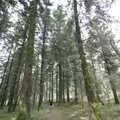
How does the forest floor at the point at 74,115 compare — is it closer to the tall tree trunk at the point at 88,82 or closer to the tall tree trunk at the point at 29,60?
the tall tree trunk at the point at 29,60

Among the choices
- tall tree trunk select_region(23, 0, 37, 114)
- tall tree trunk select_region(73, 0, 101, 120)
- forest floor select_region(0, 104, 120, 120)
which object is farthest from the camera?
forest floor select_region(0, 104, 120, 120)

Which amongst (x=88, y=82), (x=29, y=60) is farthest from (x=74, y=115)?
Result: (x=29, y=60)

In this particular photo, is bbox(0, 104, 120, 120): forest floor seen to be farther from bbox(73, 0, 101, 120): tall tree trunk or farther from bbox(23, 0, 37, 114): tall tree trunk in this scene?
bbox(73, 0, 101, 120): tall tree trunk

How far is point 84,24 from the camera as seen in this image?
10.3 m

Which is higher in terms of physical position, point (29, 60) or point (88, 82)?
point (29, 60)

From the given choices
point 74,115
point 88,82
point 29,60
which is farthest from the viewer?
point 74,115

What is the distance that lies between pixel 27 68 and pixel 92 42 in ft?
15.3

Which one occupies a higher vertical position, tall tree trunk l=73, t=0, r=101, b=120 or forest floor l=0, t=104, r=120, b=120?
tall tree trunk l=73, t=0, r=101, b=120

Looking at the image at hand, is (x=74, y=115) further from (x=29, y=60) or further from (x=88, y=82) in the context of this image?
(x=29, y=60)

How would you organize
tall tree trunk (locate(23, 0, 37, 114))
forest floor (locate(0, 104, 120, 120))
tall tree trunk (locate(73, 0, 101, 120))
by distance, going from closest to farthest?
tall tree trunk (locate(73, 0, 101, 120)) → tall tree trunk (locate(23, 0, 37, 114)) → forest floor (locate(0, 104, 120, 120))

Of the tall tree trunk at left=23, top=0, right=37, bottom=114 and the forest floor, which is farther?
the forest floor

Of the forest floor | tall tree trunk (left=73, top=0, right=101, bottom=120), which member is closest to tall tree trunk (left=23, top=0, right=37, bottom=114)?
tall tree trunk (left=73, top=0, right=101, bottom=120)

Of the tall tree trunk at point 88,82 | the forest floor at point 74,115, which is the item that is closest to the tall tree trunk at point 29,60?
the tall tree trunk at point 88,82

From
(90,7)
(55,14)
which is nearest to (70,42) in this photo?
(90,7)
